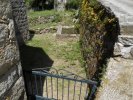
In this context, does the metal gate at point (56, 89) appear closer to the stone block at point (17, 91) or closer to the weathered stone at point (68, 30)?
the stone block at point (17, 91)

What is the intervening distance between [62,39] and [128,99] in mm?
8182

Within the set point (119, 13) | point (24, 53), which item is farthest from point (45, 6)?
point (119, 13)

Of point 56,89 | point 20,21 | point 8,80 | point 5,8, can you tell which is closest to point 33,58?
point 20,21

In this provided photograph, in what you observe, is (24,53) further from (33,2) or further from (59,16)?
(33,2)

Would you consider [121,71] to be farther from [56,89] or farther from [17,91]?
[56,89]

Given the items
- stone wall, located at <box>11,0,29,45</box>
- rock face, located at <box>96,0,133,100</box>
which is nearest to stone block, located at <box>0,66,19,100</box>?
rock face, located at <box>96,0,133,100</box>

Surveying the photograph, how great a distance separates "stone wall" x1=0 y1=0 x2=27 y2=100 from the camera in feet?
7.14

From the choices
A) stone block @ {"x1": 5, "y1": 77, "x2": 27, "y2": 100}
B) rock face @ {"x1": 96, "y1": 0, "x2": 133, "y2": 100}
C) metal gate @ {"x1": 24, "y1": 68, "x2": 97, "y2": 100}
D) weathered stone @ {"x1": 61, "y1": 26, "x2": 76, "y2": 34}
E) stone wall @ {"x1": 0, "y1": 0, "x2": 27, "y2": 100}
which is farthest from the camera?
weathered stone @ {"x1": 61, "y1": 26, "x2": 76, "y2": 34}

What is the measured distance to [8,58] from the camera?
231cm

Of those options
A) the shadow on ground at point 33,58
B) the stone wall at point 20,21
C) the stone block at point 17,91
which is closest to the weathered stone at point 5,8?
the stone block at point 17,91

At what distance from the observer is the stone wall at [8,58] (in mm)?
2176

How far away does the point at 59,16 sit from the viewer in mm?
14031

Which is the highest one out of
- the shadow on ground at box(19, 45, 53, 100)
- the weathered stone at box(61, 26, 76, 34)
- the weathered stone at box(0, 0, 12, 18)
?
the weathered stone at box(0, 0, 12, 18)

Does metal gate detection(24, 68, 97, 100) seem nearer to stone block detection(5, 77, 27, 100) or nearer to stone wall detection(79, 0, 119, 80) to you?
stone wall detection(79, 0, 119, 80)
